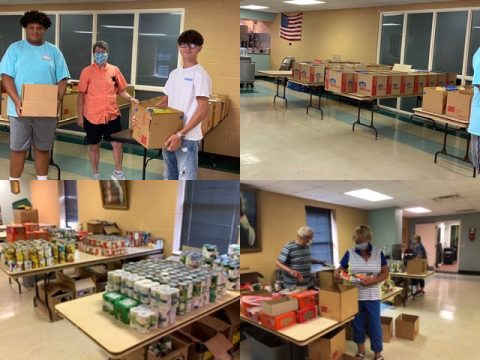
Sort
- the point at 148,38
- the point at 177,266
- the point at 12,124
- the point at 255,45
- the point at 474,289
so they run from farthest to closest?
the point at 255,45, the point at 474,289, the point at 148,38, the point at 12,124, the point at 177,266

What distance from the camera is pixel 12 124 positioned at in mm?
3371

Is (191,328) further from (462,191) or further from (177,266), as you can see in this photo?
(462,191)

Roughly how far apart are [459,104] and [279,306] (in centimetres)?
350

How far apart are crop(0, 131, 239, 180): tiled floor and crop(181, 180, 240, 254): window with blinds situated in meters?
0.63

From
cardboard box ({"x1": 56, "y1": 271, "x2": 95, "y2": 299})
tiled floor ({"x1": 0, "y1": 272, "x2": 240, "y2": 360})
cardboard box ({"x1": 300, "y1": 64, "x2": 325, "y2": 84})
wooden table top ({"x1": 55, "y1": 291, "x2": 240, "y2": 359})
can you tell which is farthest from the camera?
cardboard box ({"x1": 300, "y1": 64, "x2": 325, "y2": 84})

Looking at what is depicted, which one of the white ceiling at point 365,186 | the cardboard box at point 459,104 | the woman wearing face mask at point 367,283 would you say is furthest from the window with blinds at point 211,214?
the cardboard box at point 459,104

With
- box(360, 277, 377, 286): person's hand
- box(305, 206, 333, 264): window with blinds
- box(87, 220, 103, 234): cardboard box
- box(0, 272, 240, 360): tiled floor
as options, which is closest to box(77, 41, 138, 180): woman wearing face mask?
box(87, 220, 103, 234): cardboard box

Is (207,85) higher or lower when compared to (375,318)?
higher

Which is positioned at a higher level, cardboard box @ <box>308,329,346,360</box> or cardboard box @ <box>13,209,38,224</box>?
cardboard box @ <box>13,209,38,224</box>

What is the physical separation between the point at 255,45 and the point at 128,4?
A: 19.8ft

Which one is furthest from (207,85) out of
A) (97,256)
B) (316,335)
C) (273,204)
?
(97,256)

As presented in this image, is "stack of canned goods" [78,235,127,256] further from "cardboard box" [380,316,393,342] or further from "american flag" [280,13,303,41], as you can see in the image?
"american flag" [280,13,303,41]

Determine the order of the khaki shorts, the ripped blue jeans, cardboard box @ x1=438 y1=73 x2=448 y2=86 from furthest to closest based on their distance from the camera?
cardboard box @ x1=438 y1=73 x2=448 y2=86 < the khaki shorts < the ripped blue jeans

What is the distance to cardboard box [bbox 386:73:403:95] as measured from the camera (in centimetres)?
643
